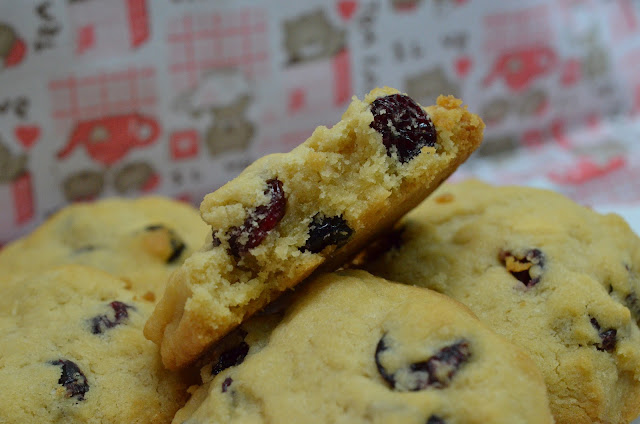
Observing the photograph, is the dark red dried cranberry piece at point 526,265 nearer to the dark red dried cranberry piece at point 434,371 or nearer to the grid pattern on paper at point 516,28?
the dark red dried cranberry piece at point 434,371

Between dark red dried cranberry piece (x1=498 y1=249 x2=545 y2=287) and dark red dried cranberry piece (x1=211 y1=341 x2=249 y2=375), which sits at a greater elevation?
dark red dried cranberry piece (x1=498 y1=249 x2=545 y2=287)

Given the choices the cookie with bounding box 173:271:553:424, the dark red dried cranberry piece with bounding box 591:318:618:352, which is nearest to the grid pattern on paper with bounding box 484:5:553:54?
the dark red dried cranberry piece with bounding box 591:318:618:352

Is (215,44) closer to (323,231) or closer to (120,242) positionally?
(120,242)

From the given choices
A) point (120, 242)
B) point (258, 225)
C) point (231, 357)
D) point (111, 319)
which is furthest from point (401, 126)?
point (120, 242)

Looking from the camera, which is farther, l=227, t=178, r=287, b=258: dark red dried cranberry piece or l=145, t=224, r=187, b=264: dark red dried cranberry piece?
l=145, t=224, r=187, b=264: dark red dried cranberry piece

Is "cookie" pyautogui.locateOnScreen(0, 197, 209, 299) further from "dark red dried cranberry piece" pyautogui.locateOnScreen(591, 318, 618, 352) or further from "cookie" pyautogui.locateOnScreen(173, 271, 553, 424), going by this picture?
"dark red dried cranberry piece" pyautogui.locateOnScreen(591, 318, 618, 352)

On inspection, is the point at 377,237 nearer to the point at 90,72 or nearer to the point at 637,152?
the point at 90,72

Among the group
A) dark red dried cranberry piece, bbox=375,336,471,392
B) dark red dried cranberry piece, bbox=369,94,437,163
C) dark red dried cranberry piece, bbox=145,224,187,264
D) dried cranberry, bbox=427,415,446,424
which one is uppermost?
dark red dried cranberry piece, bbox=369,94,437,163
